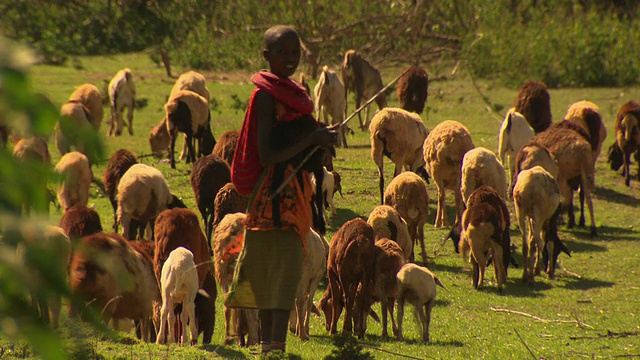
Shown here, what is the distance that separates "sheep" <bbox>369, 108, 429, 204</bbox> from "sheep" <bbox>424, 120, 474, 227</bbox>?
1.50ft

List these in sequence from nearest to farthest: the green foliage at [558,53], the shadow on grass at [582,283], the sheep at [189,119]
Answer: the shadow on grass at [582,283] < the sheep at [189,119] < the green foliage at [558,53]

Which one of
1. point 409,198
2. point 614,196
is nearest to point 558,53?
point 614,196

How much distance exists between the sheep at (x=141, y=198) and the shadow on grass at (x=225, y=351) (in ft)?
15.6

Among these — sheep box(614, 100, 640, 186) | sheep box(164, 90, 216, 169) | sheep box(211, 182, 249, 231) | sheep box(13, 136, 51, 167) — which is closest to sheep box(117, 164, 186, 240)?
sheep box(211, 182, 249, 231)

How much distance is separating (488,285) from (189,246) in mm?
3987

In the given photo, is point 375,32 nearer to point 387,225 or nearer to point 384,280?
point 387,225

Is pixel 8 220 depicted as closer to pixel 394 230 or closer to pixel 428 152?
pixel 394 230

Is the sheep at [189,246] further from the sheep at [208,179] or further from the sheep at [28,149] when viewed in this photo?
the sheep at [28,149]

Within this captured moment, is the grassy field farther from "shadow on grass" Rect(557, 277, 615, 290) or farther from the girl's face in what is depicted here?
the girl's face

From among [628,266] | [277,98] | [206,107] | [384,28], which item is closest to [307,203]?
[277,98]

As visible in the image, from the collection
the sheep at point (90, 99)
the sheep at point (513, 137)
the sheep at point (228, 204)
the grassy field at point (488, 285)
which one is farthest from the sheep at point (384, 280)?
the sheep at point (90, 99)

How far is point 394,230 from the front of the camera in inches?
406

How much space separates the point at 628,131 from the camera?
56.5 ft

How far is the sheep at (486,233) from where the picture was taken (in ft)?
34.9
